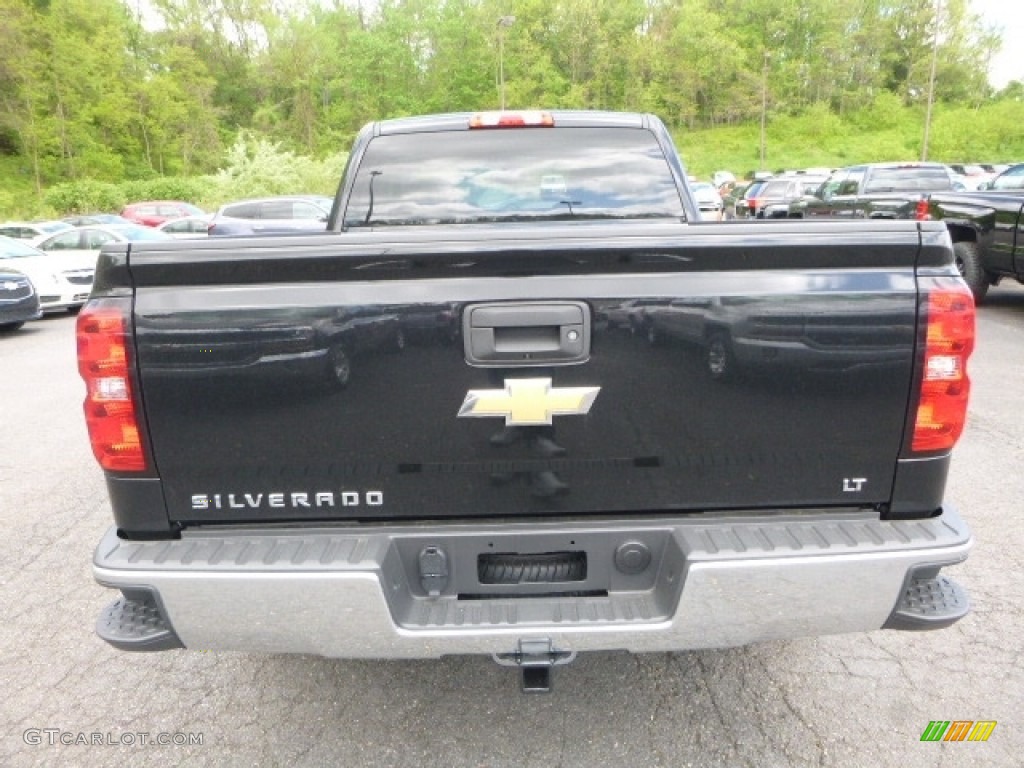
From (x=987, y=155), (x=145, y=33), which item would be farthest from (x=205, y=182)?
(x=987, y=155)

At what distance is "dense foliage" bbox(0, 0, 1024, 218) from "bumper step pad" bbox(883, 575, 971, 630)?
62.5 meters

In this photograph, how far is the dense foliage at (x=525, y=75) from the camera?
55438 mm

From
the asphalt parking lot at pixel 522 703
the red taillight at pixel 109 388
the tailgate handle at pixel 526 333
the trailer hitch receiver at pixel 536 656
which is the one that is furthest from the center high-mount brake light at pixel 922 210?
the red taillight at pixel 109 388

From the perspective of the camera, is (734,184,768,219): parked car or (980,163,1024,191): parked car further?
(734,184,768,219): parked car

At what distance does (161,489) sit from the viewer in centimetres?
204

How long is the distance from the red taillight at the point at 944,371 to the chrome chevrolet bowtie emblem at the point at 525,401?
34.8 inches

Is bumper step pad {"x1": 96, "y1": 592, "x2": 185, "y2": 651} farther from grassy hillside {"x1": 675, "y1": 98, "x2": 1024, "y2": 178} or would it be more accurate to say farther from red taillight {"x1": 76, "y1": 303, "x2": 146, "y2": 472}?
grassy hillside {"x1": 675, "y1": 98, "x2": 1024, "y2": 178}

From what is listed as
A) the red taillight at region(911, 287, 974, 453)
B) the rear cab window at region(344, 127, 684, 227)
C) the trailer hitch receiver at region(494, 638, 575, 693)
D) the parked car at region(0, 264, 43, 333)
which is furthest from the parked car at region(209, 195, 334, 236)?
the red taillight at region(911, 287, 974, 453)

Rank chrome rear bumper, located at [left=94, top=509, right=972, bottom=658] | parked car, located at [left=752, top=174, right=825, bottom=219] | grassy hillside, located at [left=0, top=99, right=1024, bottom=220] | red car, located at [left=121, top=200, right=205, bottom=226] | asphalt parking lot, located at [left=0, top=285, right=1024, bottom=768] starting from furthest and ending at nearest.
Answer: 1. grassy hillside, located at [left=0, top=99, right=1024, bottom=220]
2. red car, located at [left=121, top=200, right=205, bottom=226]
3. parked car, located at [left=752, top=174, right=825, bottom=219]
4. asphalt parking lot, located at [left=0, top=285, right=1024, bottom=768]
5. chrome rear bumper, located at [left=94, top=509, right=972, bottom=658]

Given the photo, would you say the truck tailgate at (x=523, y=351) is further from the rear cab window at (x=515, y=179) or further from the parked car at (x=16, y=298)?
the parked car at (x=16, y=298)

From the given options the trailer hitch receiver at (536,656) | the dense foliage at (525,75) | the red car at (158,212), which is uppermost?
the dense foliage at (525,75)

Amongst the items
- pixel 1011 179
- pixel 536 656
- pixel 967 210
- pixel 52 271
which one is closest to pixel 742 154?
pixel 1011 179

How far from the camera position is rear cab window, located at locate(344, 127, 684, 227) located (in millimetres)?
3422

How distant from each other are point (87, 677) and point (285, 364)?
193cm
